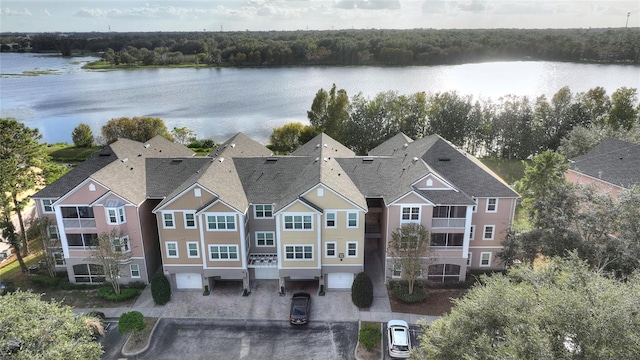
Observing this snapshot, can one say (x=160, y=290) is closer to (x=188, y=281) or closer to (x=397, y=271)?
(x=188, y=281)

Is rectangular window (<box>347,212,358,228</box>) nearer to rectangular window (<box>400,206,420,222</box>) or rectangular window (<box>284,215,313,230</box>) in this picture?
rectangular window (<box>284,215,313,230</box>)

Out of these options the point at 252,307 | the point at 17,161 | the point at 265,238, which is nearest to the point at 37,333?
the point at 252,307

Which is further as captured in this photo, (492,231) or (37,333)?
(492,231)

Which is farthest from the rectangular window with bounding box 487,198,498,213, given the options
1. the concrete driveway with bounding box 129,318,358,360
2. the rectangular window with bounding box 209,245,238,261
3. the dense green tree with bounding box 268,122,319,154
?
the dense green tree with bounding box 268,122,319,154

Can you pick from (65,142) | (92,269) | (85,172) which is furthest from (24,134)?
(65,142)

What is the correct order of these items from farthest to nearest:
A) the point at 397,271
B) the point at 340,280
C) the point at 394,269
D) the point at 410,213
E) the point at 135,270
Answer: the point at 135,270
the point at 340,280
the point at 397,271
the point at 394,269
the point at 410,213

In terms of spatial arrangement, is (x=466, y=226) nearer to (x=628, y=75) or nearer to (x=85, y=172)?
(x=85, y=172)
